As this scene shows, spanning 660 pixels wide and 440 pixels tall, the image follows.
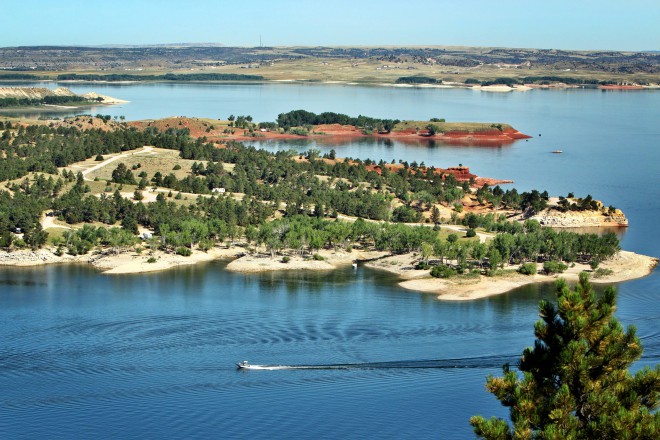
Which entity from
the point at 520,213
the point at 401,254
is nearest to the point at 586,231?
the point at 520,213

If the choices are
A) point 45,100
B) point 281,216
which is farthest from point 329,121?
point 281,216

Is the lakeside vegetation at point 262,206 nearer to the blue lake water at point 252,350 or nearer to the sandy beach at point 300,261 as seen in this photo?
the sandy beach at point 300,261

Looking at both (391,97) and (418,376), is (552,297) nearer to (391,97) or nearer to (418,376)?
(418,376)

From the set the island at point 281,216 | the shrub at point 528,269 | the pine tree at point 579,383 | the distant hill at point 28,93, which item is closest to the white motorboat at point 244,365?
the island at point 281,216

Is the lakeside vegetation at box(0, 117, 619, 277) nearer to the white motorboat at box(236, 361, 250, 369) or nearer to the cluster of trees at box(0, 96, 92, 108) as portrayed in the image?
the white motorboat at box(236, 361, 250, 369)

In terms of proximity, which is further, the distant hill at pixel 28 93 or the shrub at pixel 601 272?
the distant hill at pixel 28 93

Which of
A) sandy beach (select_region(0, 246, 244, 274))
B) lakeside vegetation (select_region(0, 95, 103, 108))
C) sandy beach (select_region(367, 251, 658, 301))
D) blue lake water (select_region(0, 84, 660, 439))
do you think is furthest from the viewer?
lakeside vegetation (select_region(0, 95, 103, 108))

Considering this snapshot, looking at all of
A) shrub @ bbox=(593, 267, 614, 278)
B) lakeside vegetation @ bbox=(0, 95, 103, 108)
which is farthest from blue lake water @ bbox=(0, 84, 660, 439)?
lakeside vegetation @ bbox=(0, 95, 103, 108)
